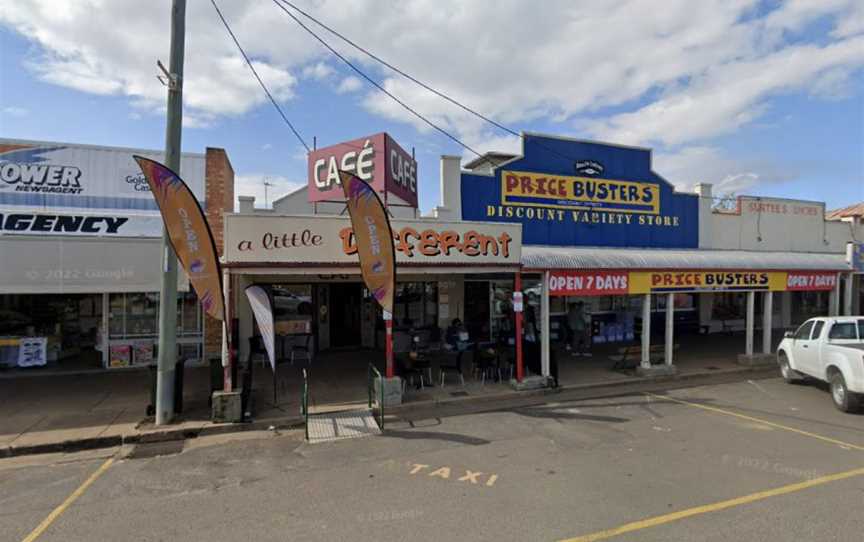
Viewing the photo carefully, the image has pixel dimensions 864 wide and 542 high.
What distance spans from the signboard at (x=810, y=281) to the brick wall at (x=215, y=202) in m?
16.7

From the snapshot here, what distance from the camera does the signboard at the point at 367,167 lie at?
36.6ft

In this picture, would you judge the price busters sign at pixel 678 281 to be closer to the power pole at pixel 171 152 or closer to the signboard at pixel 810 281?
the signboard at pixel 810 281

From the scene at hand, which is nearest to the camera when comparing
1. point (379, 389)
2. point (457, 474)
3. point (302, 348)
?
point (457, 474)

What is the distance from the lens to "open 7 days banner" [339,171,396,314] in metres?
8.56

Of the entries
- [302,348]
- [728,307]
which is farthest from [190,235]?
[728,307]

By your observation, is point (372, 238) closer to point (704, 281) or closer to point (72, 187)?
point (72, 187)

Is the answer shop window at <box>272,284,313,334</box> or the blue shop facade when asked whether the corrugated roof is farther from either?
shop window at <box>272,284,313,334</box>

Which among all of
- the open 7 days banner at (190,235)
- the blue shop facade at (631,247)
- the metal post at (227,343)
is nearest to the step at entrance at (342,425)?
the metal post at (227,343)

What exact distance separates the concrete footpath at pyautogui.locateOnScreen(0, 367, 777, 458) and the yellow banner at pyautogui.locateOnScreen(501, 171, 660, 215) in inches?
247

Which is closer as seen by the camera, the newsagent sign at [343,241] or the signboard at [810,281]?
the newsagent sign at [343,241]

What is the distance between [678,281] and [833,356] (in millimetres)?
3731

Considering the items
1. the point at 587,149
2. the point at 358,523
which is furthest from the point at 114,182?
the point at 587,149

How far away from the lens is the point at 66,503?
5320 mm

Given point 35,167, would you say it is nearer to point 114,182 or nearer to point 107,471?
point 114,182
